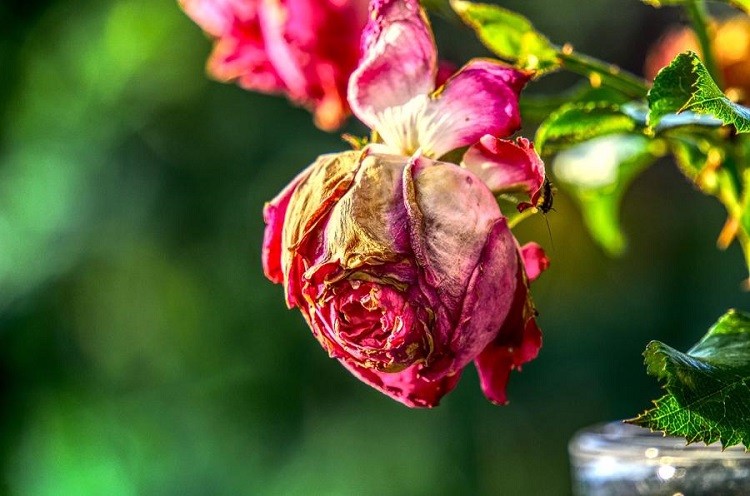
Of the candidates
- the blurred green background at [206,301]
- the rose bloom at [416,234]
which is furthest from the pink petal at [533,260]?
the blurred green background at [206,301]

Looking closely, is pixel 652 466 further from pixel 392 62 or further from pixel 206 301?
pixel 206 301

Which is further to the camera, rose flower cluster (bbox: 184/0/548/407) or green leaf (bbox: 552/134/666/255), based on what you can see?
green leaf (bbox: 552/134/666/255)

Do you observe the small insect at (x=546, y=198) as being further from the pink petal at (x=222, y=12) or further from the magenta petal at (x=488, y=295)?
the pink petal at (x=222, y=12)

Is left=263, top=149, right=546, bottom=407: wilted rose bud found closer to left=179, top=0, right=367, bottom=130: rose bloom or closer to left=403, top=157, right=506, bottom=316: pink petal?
left=403, top=157, right=506, bottom=316: pink petal

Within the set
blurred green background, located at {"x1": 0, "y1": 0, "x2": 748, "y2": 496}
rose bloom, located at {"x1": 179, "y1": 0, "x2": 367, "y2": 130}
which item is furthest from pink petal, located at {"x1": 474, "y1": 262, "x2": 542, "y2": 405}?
blurred green background, located at {"x1": 0, "y1": 0, "x2": 748, "y2": 496}

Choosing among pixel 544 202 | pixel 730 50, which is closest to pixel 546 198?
pixel 544 202

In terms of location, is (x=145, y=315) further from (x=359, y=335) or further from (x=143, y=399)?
(x=359, y=335)
